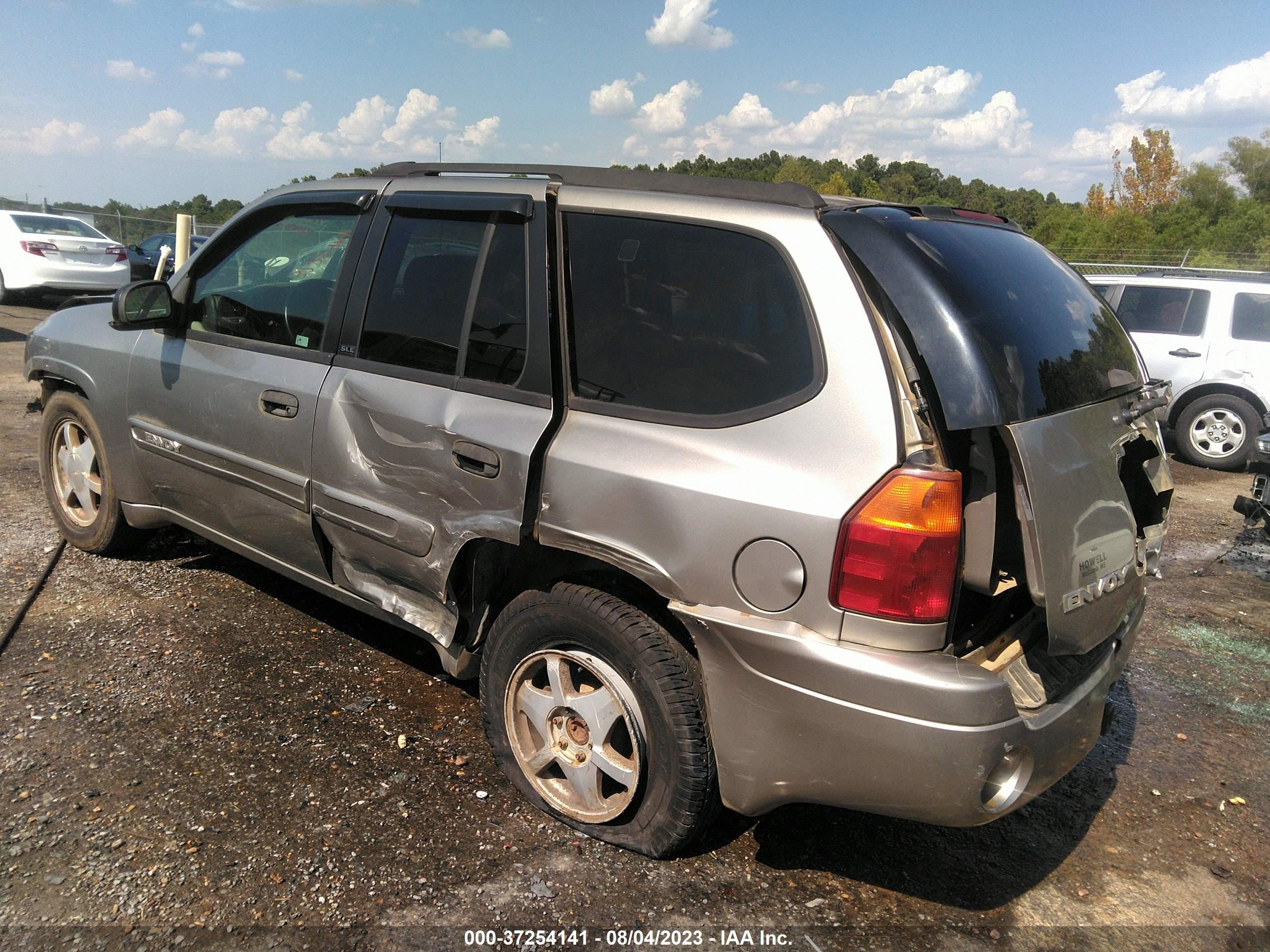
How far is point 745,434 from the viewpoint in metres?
2.24

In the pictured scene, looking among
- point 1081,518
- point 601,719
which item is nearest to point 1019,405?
point 1081,518

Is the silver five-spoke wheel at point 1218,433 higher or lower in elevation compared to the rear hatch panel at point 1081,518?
lower

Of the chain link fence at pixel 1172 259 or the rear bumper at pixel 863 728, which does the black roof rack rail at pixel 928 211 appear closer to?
the rear bumper at pixel 863 728

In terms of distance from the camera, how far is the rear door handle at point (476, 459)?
2648 millimetres

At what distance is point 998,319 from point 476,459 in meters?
1.50

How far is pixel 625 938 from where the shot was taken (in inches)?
92.1

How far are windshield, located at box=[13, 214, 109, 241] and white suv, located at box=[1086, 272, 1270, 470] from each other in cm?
1502

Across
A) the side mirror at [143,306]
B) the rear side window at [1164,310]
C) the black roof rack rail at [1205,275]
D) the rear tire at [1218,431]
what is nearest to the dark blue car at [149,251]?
the side mirror at [143,306]

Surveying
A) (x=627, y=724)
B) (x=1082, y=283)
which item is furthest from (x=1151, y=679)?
(x=627, y=724)

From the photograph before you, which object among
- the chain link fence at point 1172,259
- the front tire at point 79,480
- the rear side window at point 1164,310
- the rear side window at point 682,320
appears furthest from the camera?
the chain link fence at point 1172,259

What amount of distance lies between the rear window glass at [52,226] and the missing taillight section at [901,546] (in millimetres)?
15737

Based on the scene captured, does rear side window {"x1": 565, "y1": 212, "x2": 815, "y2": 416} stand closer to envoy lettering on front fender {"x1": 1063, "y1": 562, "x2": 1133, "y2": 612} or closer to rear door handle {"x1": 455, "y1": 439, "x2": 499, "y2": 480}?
rear door handle {"x1": 455, "y1": 439, "x2": 499, "y2": 480}

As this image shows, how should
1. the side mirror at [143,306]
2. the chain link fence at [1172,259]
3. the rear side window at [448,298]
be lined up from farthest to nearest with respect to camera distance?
the chain link fence at [1172,259], the side mirror at [143,306], the rear side window at [448,298]

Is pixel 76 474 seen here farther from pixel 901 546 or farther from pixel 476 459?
pixel 901 546
